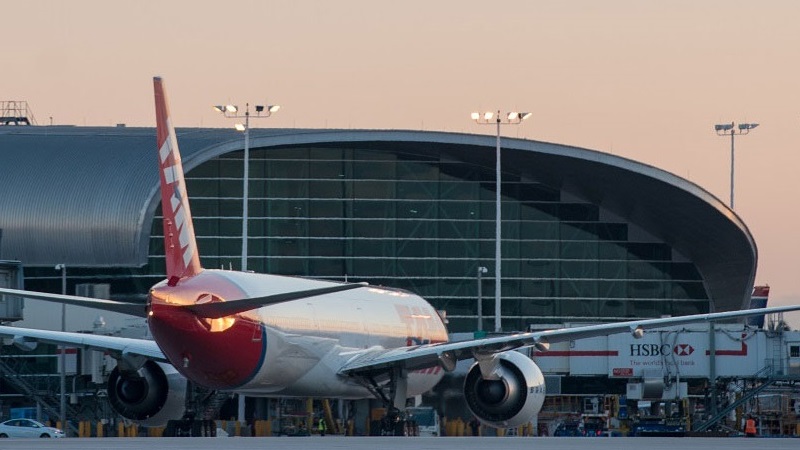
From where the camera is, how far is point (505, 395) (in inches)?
1665

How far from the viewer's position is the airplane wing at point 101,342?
4188 cm

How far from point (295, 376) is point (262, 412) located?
10.4 meters

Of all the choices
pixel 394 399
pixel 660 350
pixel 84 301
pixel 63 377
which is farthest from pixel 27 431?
pixel 84 301

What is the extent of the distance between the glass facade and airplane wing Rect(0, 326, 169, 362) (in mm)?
38737

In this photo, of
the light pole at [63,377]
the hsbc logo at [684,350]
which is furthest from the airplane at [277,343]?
the hsbc logo at [684,350]

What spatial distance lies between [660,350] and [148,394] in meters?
24.4

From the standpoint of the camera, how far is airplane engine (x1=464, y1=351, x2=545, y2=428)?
42.3 m

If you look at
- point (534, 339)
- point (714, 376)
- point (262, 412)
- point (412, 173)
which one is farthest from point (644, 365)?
point (412, 173)

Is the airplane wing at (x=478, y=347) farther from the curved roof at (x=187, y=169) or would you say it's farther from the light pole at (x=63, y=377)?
the curved roof at (x=187, y=169)

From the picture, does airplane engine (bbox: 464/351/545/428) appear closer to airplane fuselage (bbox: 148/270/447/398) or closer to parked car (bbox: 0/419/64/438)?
airplane fuselage (bbox: 148/270/447/398)

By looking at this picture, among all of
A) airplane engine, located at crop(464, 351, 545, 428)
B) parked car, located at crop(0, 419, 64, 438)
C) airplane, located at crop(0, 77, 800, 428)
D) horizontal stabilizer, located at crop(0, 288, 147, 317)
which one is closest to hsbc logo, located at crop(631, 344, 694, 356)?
airplane, located at crop(0, 77, 800, 428)

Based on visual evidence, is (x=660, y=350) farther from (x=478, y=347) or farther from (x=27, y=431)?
(x=27, y=431)

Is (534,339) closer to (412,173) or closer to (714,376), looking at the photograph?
(714,376)

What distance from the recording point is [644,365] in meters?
61.3
